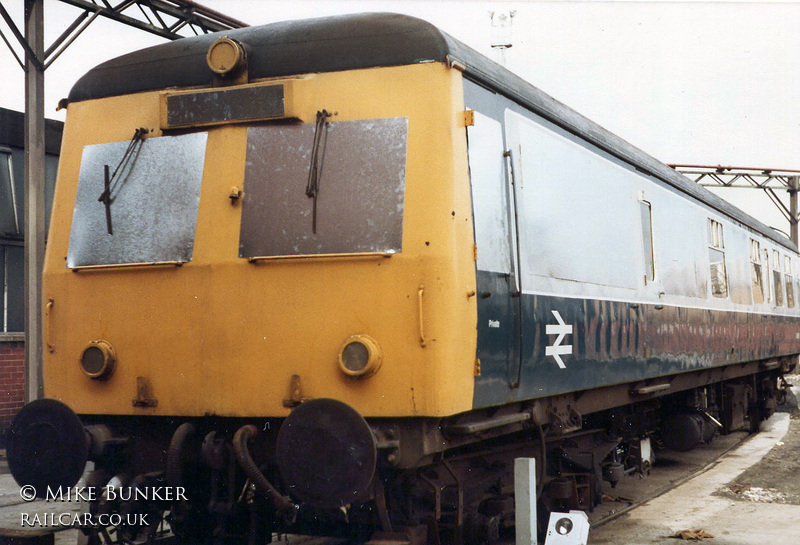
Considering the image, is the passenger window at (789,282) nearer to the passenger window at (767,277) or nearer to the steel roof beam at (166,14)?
the passenger window at (767,277)

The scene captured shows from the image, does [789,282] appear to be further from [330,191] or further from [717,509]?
[330,191]

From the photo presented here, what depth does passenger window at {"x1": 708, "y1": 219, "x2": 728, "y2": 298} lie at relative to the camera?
33.9ft

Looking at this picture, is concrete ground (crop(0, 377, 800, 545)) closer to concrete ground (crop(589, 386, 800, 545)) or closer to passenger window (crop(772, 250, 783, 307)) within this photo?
concrete ground (crop(589, 386, 800, 545))

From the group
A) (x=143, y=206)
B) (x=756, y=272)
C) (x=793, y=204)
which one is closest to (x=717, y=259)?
(x=756, y=272)

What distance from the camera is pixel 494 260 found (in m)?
5.05

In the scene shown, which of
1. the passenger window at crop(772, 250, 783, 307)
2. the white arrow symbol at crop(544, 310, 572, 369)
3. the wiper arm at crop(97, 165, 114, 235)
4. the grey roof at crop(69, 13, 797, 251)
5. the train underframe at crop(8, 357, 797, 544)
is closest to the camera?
the train underframe at crop(8, 357, 797, 544)

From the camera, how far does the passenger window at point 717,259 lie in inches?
407

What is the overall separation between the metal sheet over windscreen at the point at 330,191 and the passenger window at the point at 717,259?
6.45 metres

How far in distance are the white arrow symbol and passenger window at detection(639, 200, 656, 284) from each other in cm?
193

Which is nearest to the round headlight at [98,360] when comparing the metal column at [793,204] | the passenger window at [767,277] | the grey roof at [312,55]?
the grey roof at [312,55]

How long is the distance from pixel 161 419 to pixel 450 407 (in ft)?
5.35

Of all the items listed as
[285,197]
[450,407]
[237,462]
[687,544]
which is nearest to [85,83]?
[285,197]

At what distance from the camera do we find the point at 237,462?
4812 mm

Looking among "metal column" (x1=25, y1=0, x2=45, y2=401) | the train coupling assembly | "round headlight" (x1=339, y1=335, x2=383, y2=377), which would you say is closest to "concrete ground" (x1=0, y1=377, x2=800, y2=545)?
"metal column" (x1=25, y1=0, x2=45, y2=401)
